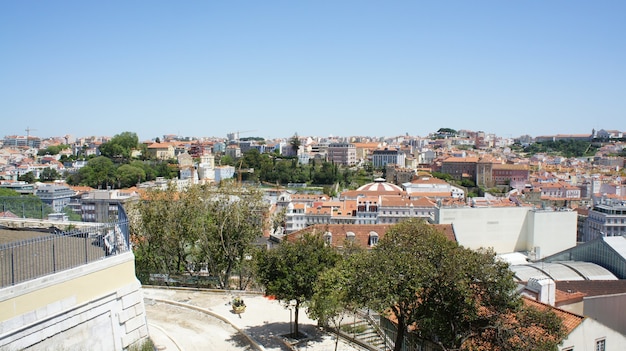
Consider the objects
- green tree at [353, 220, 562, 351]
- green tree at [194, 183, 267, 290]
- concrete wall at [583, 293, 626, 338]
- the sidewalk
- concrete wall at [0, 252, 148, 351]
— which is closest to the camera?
concrete wall at [0, 252, 148, 351]

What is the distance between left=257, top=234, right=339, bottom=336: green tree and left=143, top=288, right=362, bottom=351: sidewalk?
0.53 metres


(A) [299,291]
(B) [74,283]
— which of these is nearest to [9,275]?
(B) [74,283]

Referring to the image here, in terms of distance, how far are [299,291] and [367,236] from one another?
18.0 metres

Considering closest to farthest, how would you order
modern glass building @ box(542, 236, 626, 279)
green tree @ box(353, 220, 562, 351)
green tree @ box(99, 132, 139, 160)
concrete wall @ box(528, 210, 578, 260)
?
1. green tree @ box(353, 220, 562, 351)
2. modern glass building @ box(542, 236, 626, 279)
3. concrete wall @ box(528, 210, 578, 260)
4. green tree @ box(99, 132, 139, 160)

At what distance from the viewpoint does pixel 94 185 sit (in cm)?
6469

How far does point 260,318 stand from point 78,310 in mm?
5618

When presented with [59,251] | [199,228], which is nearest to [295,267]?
[59,251]

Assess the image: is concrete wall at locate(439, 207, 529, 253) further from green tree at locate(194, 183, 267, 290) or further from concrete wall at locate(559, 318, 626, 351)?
concrete wall at locate(559, 318, 626, 351)

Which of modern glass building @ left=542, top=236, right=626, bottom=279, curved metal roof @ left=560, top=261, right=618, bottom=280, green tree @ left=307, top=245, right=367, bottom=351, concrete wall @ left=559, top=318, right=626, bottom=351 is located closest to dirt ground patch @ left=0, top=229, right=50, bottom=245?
green tree @ left=307, top=245, right=367, bottom=351

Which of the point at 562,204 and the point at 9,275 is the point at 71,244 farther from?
the point at 562,204

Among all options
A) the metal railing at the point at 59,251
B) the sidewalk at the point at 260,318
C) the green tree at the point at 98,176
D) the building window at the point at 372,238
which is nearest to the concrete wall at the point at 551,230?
the building window at the point at 372,238

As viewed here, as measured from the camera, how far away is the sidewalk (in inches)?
415

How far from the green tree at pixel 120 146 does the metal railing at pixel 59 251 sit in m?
80.5

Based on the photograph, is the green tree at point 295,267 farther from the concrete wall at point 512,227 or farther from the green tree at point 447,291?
the concrete wall at point 512,227
